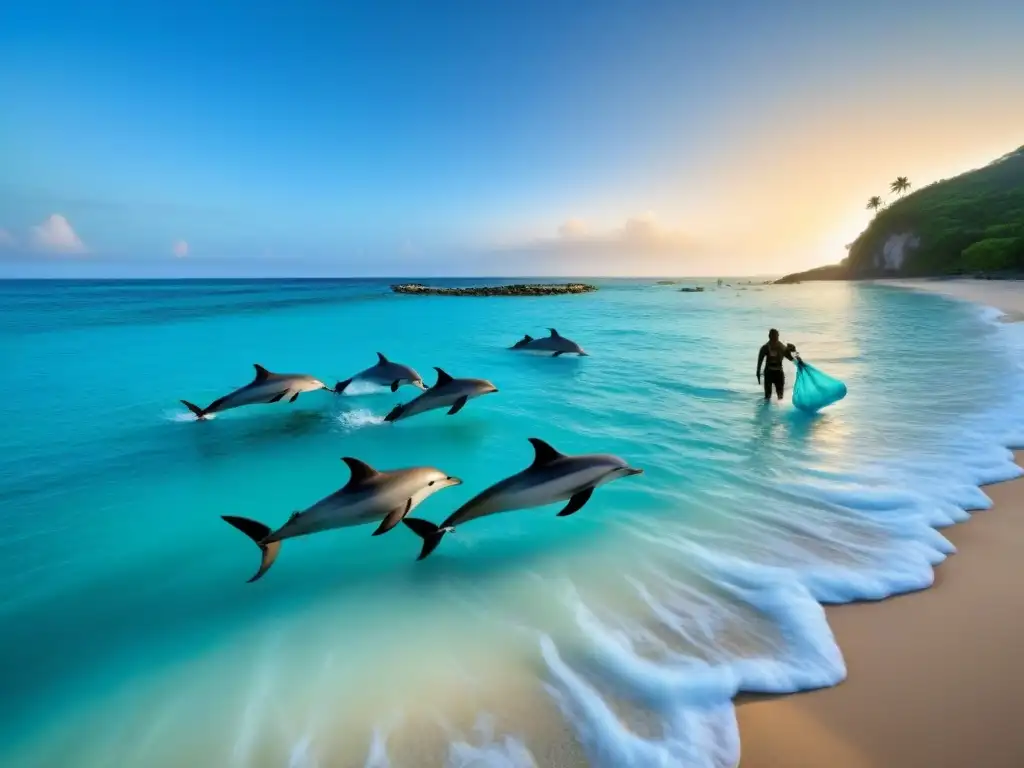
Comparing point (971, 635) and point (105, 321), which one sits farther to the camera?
point (105, 321)

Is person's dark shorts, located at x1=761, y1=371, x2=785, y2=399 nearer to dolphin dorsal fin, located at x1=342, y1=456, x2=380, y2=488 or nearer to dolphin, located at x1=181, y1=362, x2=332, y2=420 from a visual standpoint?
dolphin dorsal fin, located at x1=342, y1=456, x2=380, y2=488

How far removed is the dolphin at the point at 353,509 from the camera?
5184 millimetres

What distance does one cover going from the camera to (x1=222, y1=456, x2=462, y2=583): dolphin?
5.18 meters

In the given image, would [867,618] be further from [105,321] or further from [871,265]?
[871,265]

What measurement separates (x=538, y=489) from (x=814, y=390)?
9.05 m

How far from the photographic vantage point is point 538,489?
577 cm

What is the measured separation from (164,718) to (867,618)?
6267 millimetres

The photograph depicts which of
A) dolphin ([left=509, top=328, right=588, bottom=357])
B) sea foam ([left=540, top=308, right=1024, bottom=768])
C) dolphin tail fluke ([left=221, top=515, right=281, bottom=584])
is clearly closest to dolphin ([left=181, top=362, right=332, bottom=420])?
dolphin tail fluke ([left=221, top=515, right=281, bottom=584])

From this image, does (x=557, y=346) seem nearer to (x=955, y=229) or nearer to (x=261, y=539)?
(x=261, y=539)

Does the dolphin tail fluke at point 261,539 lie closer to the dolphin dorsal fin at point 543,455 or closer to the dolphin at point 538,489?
the dolphin at point 538,489

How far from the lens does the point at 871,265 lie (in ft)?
318

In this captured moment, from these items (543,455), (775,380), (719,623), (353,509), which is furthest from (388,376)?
(719,623)

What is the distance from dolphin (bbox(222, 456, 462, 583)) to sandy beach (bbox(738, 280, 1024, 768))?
149 inches

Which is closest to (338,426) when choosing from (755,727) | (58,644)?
(58,644)
